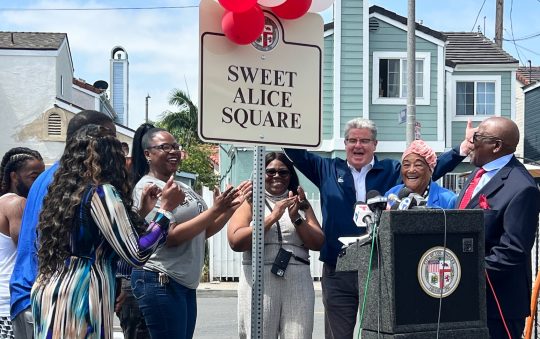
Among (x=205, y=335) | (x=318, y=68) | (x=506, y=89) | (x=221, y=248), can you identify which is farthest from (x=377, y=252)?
(x=506, y=89)

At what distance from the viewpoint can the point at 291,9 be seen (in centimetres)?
383

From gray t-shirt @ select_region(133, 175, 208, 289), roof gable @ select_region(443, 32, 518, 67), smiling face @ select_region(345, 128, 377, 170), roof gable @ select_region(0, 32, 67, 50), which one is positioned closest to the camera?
gray t-shirt @ select_region(133, 175, 208, 289)

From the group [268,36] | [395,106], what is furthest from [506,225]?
[395,106]

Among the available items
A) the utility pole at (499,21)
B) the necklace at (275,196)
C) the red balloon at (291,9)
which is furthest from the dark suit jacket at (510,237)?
the utility pole at (499,21)

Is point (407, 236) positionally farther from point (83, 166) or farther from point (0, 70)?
point (0, 70)

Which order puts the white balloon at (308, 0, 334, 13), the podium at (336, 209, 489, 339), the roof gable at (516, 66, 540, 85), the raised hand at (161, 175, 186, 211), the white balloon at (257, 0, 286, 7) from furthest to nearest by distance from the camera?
1. the roof gable at (516, 66, 540, 85)
2. the white balloon at (308, 0, 334, 13)
3. the raised hand at (161, 175, 186, 211)
4. the white balloon at (257, 0, 286, 7)
5. the podium at (336, 209, 489, 339)

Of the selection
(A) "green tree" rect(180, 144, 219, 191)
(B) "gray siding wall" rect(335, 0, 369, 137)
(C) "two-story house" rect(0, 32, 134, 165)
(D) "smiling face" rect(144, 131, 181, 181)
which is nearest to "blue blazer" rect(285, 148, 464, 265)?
(D) "smiling face" rect(144, 131, 181, 181)

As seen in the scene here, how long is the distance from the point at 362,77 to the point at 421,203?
15933 millimetres

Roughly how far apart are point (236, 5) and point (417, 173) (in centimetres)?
197

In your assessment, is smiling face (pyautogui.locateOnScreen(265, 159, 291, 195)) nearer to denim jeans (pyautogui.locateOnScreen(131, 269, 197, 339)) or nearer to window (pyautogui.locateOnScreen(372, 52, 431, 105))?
denim jeans (pyautogui.locateOnScreen(131, 269, 197, 339))

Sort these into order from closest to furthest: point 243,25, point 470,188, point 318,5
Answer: point 243,25 < point 318,5 < point 470,188

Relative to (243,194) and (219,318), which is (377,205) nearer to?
(243,194)

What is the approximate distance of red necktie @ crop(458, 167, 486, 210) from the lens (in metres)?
4.63

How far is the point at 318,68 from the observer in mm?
3934
